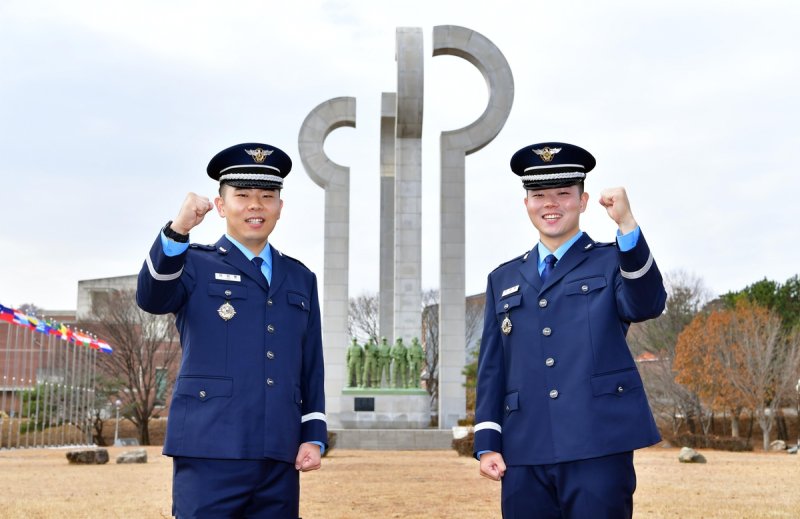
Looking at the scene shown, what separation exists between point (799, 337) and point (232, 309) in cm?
3005

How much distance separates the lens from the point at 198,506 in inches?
145

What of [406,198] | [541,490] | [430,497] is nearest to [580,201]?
[541,490]

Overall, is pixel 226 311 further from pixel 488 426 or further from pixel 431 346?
pixel 431 346

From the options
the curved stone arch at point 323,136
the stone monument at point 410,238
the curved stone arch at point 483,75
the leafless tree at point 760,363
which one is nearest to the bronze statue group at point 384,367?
the stone monument at point 410,238

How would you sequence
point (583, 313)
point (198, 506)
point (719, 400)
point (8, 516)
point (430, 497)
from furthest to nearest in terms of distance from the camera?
1. point (719, 400)
2. point (430, 497)
3. point (8, 516)
4. point (583, 313)
5. point (198, 506)

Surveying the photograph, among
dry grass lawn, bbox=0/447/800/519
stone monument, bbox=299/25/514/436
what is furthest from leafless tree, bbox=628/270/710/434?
dry grass lawn, bbox=0/447/800/519

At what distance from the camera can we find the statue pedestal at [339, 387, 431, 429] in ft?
86.3

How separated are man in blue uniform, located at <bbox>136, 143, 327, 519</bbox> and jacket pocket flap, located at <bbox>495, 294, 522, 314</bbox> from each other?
90 cm

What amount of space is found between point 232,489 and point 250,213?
126cm

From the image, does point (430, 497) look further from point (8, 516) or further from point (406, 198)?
point (406, 198)

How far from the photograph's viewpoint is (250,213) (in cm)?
412

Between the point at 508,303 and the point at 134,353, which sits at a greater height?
the point at 134,353

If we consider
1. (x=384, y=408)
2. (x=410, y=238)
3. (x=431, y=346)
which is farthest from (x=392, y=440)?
(x=431, y=346)

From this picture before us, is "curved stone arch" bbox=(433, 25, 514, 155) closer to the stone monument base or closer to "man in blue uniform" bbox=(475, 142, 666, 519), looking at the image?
the stone monument base
